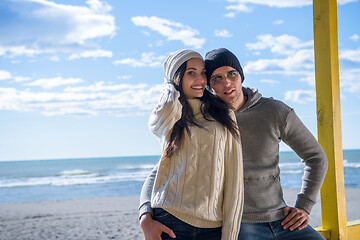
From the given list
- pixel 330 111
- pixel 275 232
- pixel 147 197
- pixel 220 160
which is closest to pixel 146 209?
pixel 147 197

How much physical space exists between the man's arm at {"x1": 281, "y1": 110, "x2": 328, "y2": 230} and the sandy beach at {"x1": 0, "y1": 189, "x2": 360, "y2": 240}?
4.93 meters

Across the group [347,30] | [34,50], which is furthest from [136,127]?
[347,30]

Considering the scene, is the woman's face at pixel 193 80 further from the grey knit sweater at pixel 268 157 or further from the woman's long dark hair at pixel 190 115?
the grey knit sweater at pixel 268 157

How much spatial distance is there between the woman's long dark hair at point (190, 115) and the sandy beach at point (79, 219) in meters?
5.07

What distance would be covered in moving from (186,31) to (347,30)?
43.0 ft

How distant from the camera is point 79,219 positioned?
27.8 feet

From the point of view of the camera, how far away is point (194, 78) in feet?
6.26

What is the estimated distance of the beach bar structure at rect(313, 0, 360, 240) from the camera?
8.46 feet

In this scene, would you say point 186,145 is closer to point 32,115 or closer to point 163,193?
point 163,193

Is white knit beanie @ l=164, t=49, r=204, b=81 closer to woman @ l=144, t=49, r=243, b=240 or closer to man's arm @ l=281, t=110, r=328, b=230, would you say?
woman @ l=144, t=49, r=243, b=240

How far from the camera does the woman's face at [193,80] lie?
1897 mm

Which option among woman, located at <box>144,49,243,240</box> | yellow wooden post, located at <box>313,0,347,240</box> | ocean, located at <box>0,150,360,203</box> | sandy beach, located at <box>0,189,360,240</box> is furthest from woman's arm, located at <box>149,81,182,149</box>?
ocean, located at <box>0,150,360,203</box>

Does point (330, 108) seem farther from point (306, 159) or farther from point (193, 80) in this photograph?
point (193, 80)

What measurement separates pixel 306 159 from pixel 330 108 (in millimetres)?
699
